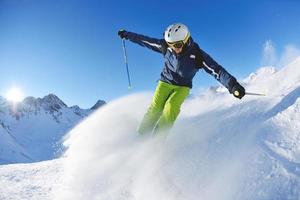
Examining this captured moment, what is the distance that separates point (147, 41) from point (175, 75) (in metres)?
1.28

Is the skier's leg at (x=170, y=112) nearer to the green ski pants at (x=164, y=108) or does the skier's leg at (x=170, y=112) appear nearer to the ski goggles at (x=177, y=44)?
the green ski pants at (x=164, y=108)

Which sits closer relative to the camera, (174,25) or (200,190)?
(200,190)

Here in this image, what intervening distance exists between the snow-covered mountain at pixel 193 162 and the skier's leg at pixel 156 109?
26 centimetres

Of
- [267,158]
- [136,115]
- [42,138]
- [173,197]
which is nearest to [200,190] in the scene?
[173,197]

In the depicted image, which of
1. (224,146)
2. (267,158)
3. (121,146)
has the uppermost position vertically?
(121,146)

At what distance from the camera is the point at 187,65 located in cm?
722

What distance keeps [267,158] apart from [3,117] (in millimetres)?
211089

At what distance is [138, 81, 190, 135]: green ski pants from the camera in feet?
22.8

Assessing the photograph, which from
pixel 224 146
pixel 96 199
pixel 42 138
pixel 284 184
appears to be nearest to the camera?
pixel 284 184

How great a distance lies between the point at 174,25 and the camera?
705 cm

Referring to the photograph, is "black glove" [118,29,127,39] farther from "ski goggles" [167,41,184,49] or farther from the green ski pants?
"ski goggles" [167,41,184,49]

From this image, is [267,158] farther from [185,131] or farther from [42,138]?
[42,138]

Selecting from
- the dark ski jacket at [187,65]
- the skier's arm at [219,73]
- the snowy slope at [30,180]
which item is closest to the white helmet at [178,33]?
the dark ski jacket at [187,65]

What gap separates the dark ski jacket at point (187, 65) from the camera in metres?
6.89
